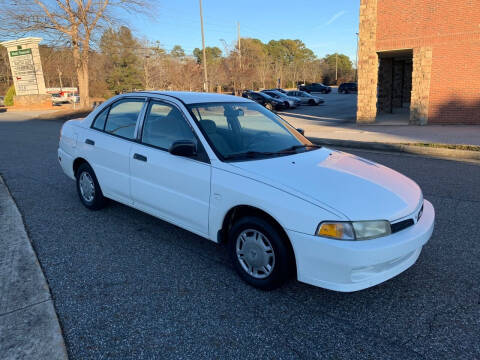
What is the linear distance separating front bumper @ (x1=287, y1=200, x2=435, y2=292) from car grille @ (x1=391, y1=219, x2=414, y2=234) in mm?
30

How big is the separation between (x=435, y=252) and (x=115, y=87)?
6183 cm

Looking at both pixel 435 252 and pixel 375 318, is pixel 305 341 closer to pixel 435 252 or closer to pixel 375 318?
pixel 375 318

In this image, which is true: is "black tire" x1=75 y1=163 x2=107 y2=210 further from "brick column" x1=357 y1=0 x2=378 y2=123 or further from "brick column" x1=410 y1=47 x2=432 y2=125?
"brick column" x1=357 y1=0 x2=378 y2=123

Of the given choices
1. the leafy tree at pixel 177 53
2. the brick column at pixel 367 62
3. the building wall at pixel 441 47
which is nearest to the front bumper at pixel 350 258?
the building wall at pixel 441 47

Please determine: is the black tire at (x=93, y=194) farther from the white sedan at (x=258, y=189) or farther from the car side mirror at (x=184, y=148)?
the car side mirror at (x=184, y=148)

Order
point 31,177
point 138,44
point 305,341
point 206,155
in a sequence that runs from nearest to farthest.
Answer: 1. point 305,341
2. point 206,155
3. point 31,177
4. point 138,44

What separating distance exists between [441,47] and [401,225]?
1492 centimetres

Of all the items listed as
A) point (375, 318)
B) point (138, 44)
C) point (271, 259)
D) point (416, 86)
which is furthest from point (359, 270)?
point (138, 44)

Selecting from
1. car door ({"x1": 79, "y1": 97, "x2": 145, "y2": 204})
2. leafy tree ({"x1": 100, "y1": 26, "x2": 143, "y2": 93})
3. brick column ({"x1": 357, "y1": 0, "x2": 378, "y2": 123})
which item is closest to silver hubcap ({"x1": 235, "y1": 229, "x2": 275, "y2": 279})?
car door ({"x1": 79, "y1": 97, "x2": 145, "y2": 204})

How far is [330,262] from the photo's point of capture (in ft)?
9.00

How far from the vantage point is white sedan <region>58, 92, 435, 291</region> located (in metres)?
2.78

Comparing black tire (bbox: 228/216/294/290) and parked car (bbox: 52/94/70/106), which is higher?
parked car (bbox: 52/94/70/106)

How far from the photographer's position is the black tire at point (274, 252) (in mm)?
3012

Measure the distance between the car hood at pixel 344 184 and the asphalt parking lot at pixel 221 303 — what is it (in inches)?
31.8
